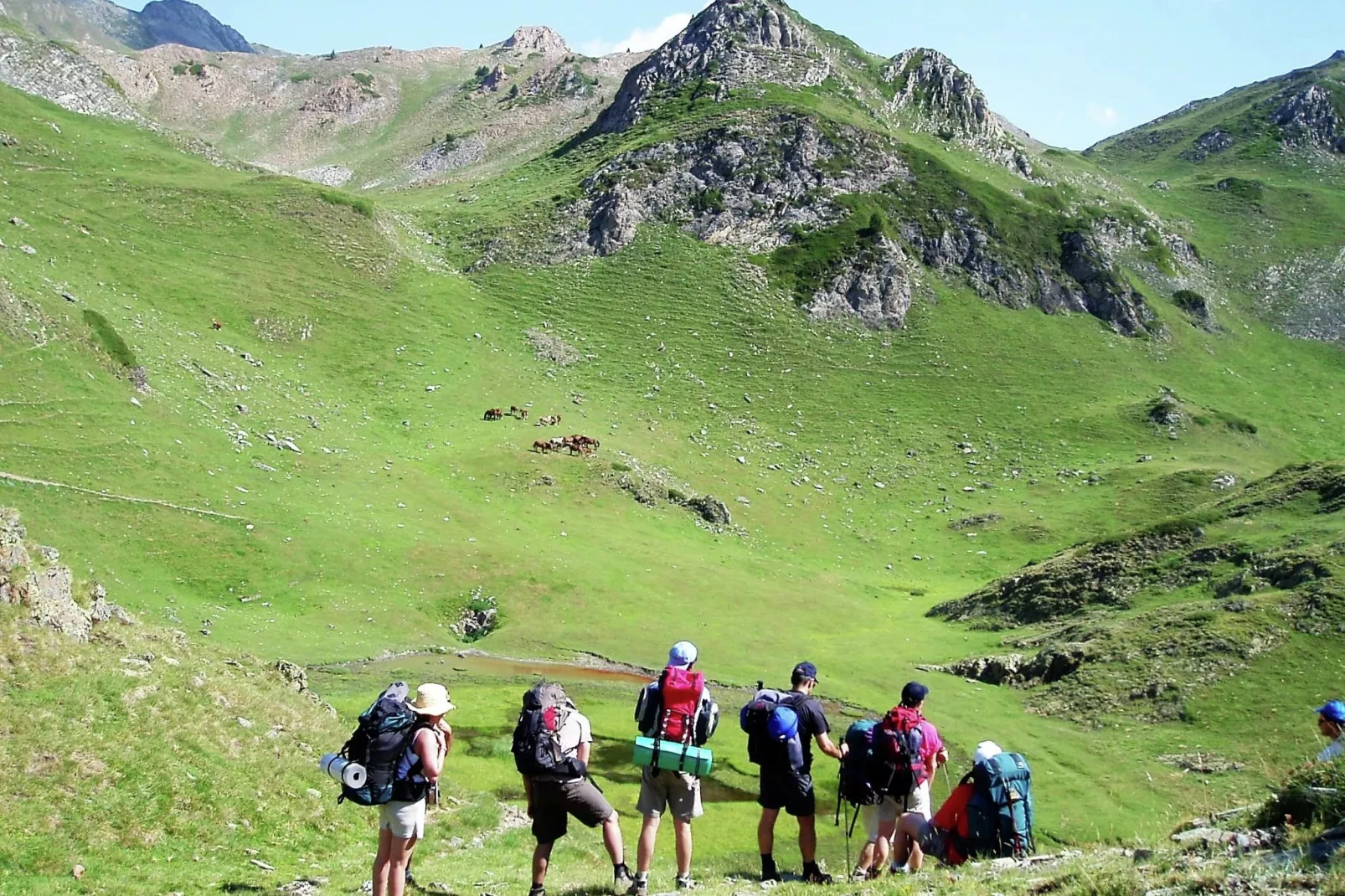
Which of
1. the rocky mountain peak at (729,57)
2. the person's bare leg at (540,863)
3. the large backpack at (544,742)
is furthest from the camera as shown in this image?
the rocky mountain peak at (729,57)

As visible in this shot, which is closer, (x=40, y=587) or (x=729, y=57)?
(x=40, y=587)

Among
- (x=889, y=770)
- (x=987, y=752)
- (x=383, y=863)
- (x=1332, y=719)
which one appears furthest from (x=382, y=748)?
(x=1332, y=719)

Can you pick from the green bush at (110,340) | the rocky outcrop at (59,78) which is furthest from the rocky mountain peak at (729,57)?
the green bush at (110,340)

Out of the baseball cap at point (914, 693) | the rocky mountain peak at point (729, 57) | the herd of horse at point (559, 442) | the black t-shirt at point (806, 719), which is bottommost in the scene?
the black t-shirt at point (806, 719)

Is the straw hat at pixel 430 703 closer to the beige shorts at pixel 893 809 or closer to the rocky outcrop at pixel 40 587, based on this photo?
the beige shorts at pixel 893 809

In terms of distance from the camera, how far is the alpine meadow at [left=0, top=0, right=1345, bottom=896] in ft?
61.1

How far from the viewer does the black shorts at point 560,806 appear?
13.5 m

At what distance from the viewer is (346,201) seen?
108000 millimetres

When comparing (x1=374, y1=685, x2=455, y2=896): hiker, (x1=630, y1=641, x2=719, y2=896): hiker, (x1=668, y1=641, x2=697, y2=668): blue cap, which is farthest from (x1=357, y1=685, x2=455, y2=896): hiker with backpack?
(x1=668, y1=641, x2=697, y2=668): blue cap

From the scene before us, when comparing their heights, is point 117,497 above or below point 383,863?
above

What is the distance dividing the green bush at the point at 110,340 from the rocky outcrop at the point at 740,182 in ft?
209

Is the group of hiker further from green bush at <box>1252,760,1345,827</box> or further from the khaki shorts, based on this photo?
green bush at <box>1252,760,1345,827</box>

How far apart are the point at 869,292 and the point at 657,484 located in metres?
53.7

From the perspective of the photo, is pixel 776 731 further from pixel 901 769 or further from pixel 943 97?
pixel 943 97
